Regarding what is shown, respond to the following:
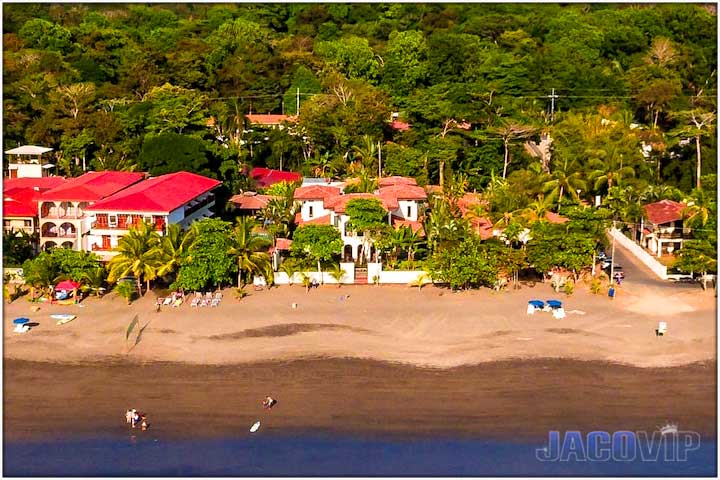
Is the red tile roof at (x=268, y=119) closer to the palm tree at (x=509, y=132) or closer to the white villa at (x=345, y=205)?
the palm tree at (x=509, y=132)

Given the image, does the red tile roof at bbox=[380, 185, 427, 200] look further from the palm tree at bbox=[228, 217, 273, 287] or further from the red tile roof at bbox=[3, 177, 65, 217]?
the red tile roof at bbox=[3, 177, 65, 217]

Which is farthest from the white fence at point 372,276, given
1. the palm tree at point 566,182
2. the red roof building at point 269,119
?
the red roof building at point 269,119

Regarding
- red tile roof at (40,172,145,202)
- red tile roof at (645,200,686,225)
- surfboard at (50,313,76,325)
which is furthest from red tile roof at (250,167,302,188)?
surfboard at (50,313,76,325)

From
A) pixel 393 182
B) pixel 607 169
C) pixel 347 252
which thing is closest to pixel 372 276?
pixel 347 252

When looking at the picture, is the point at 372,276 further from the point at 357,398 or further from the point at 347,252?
the point at 357,398

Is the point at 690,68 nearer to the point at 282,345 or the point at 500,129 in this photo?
the point at 500,129

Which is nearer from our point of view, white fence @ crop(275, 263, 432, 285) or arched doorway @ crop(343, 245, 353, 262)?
white fence @ crop(275, 263, 432, 285)
